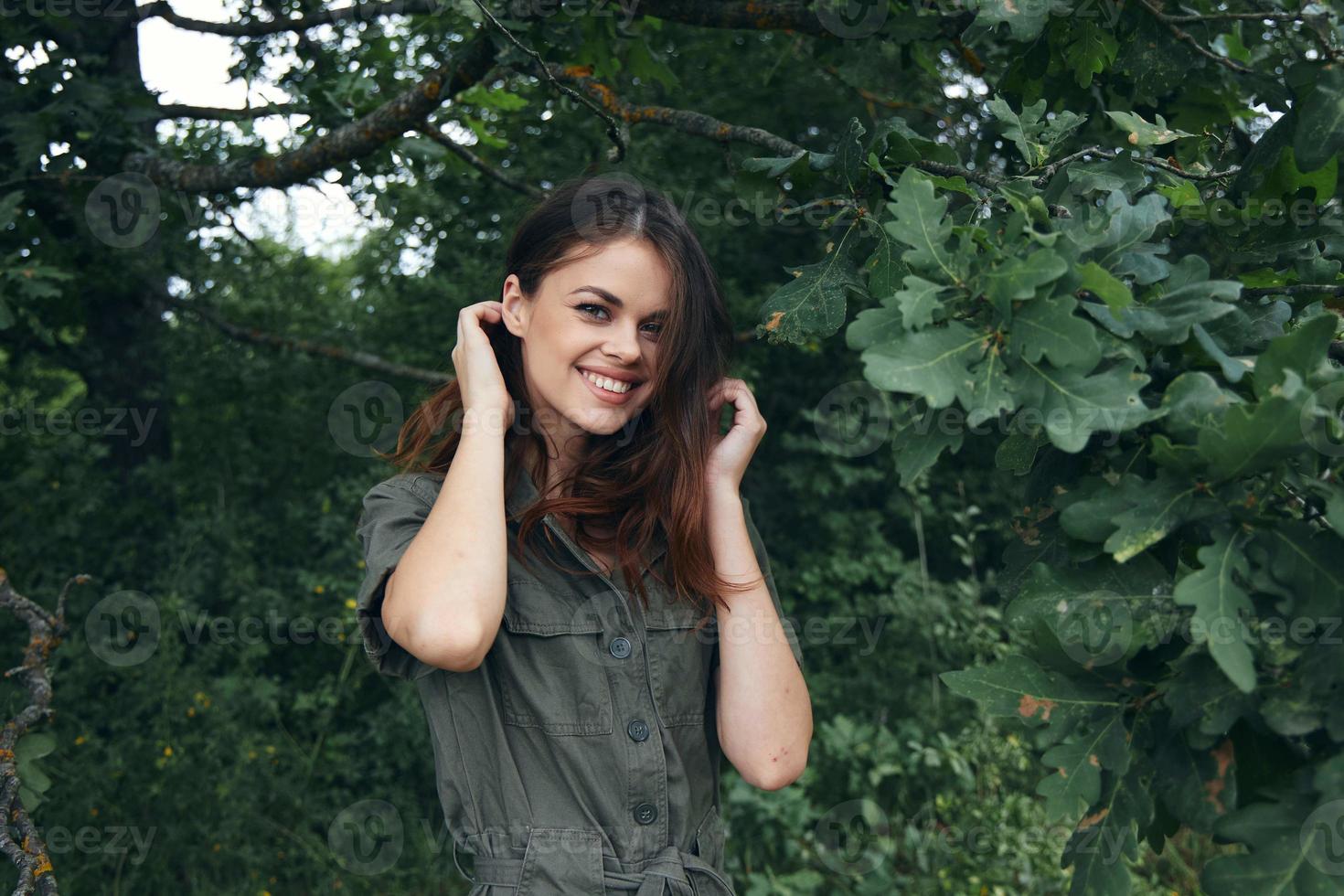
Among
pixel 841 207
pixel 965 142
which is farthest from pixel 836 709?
pixel 841 207

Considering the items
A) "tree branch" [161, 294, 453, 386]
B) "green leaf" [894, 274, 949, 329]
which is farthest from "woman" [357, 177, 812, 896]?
"tree branch" [161, 294, 453, 386]

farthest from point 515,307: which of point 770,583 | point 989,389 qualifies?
Result: point 989,389

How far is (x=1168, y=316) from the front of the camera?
4.47 feet

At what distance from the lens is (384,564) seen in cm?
187

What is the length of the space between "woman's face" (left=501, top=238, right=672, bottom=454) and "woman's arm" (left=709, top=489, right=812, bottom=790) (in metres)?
0.37

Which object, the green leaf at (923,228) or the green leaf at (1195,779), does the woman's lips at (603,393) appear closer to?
the green leaf at (923,228)

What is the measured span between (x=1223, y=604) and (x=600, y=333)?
1.16 metres

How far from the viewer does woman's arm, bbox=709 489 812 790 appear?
2008 mm


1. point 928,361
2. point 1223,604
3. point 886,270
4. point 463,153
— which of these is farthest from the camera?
point 463,153

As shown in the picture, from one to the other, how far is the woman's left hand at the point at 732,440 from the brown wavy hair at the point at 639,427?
23mm

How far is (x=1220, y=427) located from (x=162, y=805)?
3.82 m

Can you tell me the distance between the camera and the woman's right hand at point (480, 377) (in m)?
1.97

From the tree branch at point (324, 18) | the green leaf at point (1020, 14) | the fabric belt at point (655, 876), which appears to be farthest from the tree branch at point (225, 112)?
the fabric belt at point (655, 876)

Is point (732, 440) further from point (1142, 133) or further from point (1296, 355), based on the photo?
point (1296, 355)
